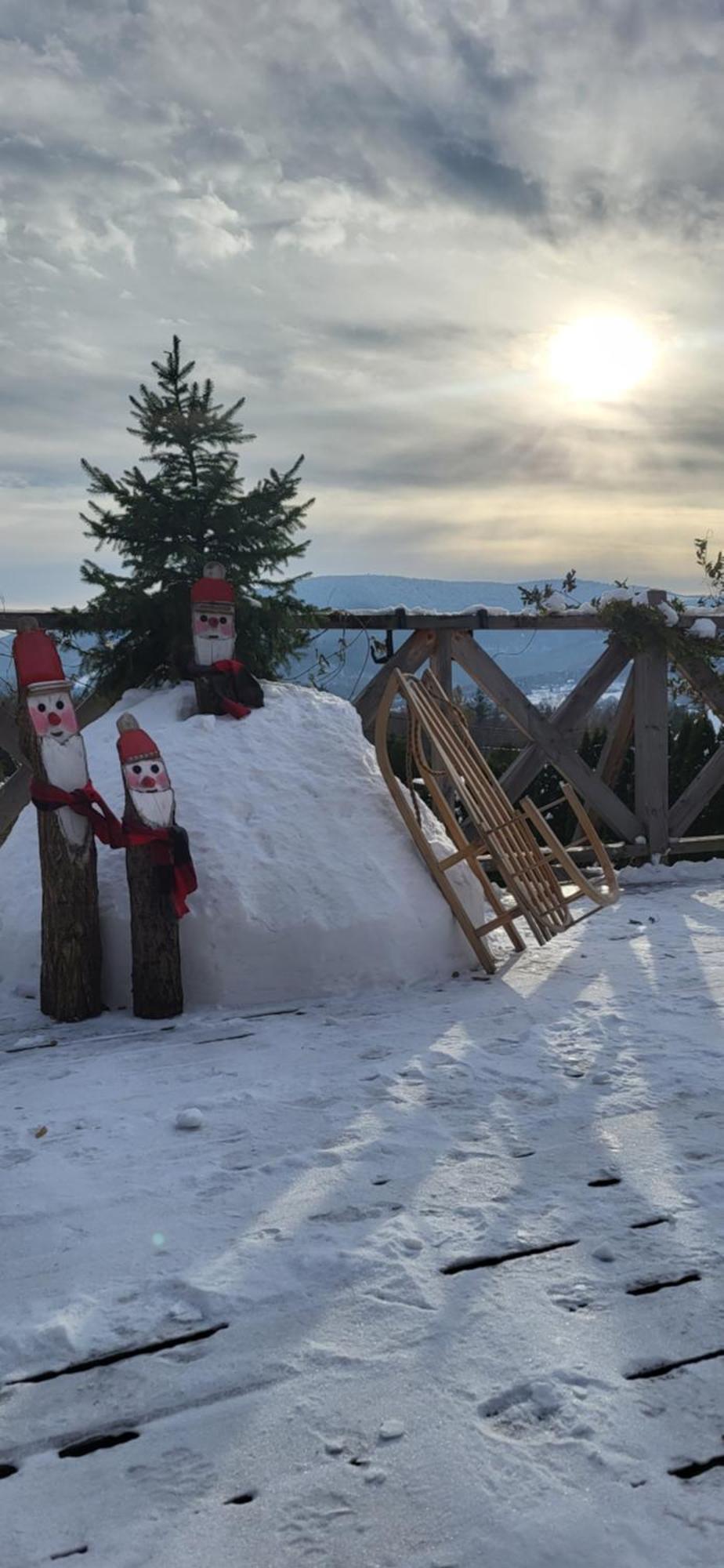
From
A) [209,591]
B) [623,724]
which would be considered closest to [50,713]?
[209,591]

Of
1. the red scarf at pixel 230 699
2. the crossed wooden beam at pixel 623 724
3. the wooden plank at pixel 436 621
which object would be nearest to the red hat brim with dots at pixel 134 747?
the red scarf at pixel 230 699

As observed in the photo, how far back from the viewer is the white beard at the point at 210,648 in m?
5.60

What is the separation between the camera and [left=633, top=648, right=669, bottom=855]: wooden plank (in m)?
7.92

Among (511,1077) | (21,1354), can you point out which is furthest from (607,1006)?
(21,1354)

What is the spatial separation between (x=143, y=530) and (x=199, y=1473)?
15.8 feet

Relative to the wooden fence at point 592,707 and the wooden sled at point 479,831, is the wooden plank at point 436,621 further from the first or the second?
the wooden sled at point 479,831

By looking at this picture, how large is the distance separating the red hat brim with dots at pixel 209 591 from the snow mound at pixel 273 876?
59 centimetres

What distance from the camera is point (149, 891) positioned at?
453 cm

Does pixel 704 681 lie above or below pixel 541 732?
above

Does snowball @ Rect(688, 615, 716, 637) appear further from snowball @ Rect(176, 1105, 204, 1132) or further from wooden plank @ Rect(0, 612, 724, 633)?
snowball @ Rect(176, 1105, 204, 1132)

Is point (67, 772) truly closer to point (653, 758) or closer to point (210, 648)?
point (210, 648)

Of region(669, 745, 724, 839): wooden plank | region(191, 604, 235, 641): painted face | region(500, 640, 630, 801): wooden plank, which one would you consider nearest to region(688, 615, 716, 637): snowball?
region(500, 640, 630, 801): wooden plank

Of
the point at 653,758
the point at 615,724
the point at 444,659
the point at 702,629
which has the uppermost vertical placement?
the point at 702,629

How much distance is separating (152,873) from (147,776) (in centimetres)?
41
